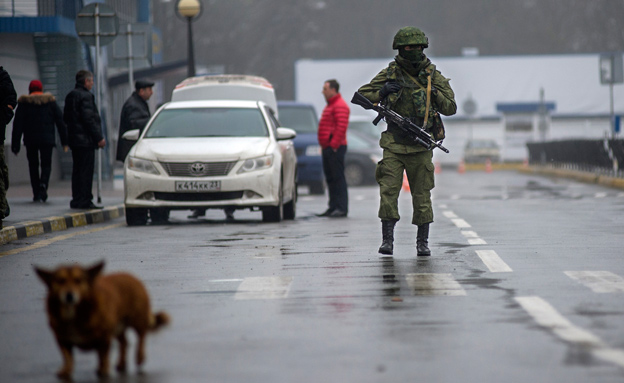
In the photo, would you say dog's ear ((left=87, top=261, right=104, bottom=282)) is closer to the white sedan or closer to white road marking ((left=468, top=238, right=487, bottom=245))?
white road marking ((left=468, top=238, right=487, bottom=245))

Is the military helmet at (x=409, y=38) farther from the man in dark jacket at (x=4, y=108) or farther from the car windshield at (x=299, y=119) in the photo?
the car windshield at (x=299, y=119)

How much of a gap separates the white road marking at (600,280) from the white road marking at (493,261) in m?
0.52

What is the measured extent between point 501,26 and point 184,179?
74.4 meters

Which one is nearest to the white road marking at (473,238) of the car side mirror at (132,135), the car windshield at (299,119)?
the car side mirror at (132,135)

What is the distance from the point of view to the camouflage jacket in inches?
417

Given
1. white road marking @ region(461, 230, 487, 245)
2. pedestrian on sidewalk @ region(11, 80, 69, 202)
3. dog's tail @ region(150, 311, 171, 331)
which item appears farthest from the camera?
pedestrian on sidewalk @ region(11, 80, 69, 202)

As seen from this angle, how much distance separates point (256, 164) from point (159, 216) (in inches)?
77.7

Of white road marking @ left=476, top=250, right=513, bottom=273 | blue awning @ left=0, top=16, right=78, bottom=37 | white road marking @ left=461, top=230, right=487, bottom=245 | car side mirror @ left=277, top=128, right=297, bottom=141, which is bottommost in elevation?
white road marking @ left=461, top=230, right=487, bottom=245

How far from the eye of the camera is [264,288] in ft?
27.5

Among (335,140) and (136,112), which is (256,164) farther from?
(136,112)

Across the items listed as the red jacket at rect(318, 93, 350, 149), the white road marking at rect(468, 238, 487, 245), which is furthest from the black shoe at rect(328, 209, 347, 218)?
the white road marking at rect(468, 238, 487, 245)

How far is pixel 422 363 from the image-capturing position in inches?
218

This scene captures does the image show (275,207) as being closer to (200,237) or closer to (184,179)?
(184,179)

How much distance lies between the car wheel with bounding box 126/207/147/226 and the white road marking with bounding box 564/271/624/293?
749 centimetres
